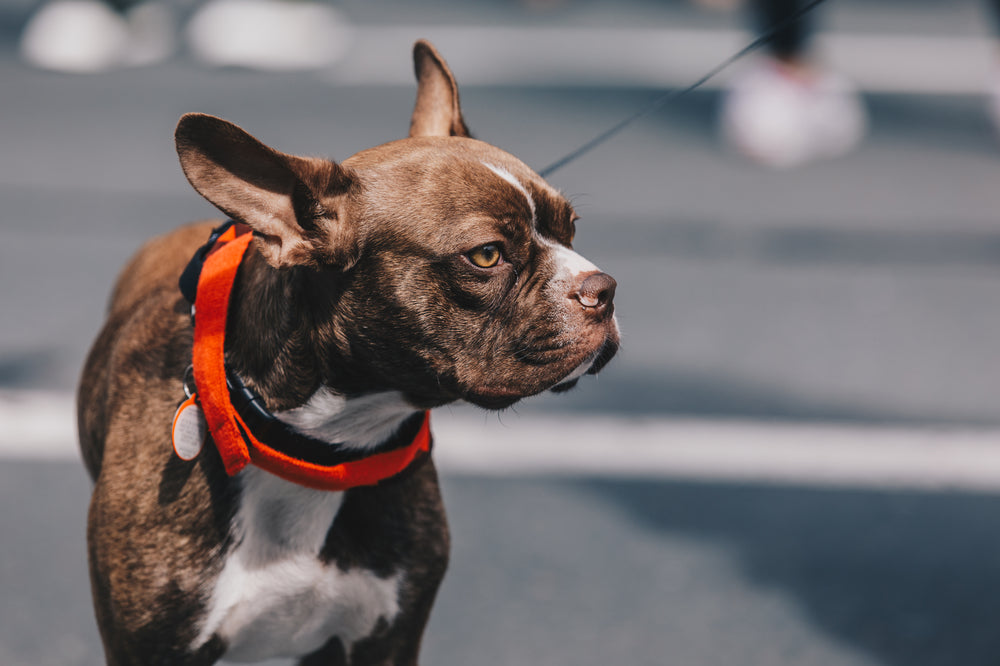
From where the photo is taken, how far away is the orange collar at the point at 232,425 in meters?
2.58

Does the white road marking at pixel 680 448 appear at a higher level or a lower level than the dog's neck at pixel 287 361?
lower

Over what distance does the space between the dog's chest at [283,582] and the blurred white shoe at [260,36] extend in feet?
33.6

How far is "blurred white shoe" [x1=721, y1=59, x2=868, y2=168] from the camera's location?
30.6ft

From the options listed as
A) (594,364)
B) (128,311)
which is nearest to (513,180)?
(594,364)

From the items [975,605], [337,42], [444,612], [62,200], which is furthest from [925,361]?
[337,42]

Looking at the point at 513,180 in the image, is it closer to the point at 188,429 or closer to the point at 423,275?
the point at 423,275

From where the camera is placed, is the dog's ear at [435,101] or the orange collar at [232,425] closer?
the orange collar at [232,425]

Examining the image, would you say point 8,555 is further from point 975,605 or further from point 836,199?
point 836,199

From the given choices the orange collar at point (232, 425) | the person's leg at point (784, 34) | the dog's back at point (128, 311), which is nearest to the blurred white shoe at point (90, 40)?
the person's leg at point (784, 34)

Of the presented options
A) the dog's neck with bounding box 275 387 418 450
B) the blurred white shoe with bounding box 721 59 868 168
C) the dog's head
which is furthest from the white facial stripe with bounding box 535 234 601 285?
the blurred white shoe with bounding box 721 59 868 168

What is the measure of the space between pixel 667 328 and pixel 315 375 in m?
4.14

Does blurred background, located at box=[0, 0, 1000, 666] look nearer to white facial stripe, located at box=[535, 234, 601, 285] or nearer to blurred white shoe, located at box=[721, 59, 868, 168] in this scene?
blurred white shoe, located at box=[721, 59, 868, 168]

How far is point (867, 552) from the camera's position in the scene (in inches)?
183

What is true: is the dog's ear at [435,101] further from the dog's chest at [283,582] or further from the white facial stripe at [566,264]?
the dog's chest at [283,582]
